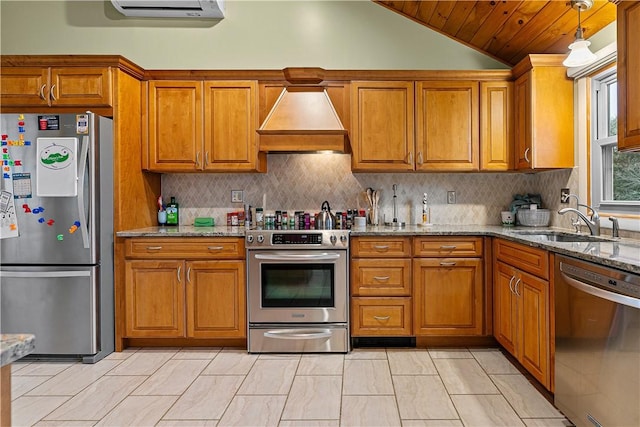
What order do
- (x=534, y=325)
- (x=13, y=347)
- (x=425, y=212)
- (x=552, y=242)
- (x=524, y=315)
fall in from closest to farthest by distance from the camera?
1. (x=13, y=347)
2. (x=552, y=242)
3. (x=534, y=325)
4. (x=524, y=315)
5. (x=425, y=212)

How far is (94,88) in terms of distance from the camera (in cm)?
326

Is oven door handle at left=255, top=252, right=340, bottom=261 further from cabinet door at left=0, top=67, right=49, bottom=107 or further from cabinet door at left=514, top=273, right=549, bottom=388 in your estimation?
cabinet door at left=0, top=67, right=49, bottom=107

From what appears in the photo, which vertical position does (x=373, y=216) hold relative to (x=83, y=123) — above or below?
below

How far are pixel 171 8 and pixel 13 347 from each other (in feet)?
12.4

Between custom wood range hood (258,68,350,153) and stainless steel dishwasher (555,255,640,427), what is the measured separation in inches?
76.8

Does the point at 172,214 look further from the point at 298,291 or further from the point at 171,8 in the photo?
the point at 171,8

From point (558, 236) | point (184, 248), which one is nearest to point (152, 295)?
point (184, 248)

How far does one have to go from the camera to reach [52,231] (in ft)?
10.1

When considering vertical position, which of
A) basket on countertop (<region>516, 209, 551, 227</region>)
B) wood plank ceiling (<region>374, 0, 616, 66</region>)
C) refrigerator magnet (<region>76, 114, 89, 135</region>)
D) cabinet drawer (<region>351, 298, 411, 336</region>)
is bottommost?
cabinet drawer (<region>351, 298, 411, 336</region>)

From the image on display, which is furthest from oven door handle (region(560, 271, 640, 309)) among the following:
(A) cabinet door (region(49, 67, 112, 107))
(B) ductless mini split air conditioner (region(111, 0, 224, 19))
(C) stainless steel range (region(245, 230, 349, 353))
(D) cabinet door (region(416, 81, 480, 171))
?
(B) ductless mini split air conditioner (region(111, 0, 224, 19))

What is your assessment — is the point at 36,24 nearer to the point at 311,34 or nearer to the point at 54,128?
the point at 54,128

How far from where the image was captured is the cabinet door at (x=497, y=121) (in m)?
3.67

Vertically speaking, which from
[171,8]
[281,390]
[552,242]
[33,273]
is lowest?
[281,390]

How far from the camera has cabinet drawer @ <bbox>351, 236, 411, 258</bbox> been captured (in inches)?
A: 132
